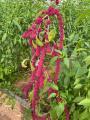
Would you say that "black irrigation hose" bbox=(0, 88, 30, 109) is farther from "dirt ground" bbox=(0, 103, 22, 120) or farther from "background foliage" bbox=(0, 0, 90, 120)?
"background foliage" bbox=(0, 0, 90, 120)

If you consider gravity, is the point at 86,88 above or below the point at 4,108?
above

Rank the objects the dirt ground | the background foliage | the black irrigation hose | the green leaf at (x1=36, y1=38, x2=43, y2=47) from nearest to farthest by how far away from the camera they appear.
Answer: the green leaf at (x1=36, y1=38, x2=43, y2=47) → the dirt ground → the black irrigation hose → the background foliage

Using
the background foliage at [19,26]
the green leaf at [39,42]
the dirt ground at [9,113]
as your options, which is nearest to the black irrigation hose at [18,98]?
the dirt ground at [9,113]

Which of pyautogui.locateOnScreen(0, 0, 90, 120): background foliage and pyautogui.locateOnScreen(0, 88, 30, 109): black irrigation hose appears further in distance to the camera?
pyautogui.locateOnScreen(0, 0, 90, 120): background foliage

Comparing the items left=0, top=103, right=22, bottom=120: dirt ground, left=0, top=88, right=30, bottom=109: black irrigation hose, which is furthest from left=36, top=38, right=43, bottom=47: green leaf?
left=0, top=88, right=30, bottom=109: black irrigation hose

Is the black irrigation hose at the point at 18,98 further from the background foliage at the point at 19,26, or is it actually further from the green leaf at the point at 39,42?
the green leaf at the point at 39,42

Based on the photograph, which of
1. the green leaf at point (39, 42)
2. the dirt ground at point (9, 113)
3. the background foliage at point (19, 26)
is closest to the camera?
the green leaf at point (39, 42)

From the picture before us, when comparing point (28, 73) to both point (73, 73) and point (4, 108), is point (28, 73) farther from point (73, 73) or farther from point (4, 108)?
point (73, 73)

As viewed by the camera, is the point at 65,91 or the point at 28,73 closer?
the point at 65,91

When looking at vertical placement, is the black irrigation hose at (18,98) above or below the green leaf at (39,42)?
below

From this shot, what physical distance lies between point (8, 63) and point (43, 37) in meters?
2.60

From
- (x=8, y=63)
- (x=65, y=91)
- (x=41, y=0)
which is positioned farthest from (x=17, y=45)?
(x=65, y=91)

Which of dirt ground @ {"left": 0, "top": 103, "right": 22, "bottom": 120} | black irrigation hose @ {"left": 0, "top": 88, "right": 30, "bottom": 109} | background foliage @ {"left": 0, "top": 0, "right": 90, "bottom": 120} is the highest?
background foliage @ {"left": 0, "top": 0, "right": 90, "bottom": 120}

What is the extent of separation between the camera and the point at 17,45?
499cm
